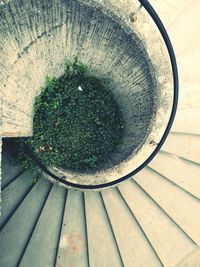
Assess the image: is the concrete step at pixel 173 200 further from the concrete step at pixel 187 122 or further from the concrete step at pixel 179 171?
the concrete step at pixel 187 122

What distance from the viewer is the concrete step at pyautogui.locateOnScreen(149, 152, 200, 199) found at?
6223 mm

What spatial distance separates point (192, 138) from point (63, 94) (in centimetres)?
216

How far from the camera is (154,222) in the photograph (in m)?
6.43

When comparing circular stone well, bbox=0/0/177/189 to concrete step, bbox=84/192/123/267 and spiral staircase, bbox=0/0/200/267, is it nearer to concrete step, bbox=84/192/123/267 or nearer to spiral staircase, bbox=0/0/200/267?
spiral staircase, bbox=0/0/200/267

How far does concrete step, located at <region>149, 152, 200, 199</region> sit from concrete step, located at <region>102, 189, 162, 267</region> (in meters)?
0.85

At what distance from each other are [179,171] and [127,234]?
1.35 metres

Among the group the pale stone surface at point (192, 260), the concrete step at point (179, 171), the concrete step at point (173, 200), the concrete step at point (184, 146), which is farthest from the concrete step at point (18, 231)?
the pale stone surface at point (192, 260)

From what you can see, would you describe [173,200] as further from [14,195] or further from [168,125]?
[14,195]

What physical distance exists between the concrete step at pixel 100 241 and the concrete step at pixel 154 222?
0.52 meters

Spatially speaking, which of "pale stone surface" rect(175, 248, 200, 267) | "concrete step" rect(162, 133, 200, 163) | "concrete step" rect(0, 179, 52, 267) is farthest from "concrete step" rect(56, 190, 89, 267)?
"concrete step" rect(162, 133, 200, 163)

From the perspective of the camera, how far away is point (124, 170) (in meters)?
6.07

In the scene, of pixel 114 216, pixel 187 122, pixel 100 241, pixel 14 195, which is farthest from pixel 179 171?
pixel 14 195

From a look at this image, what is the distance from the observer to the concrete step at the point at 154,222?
21.0ft

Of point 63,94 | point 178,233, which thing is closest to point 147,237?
point 178,233
